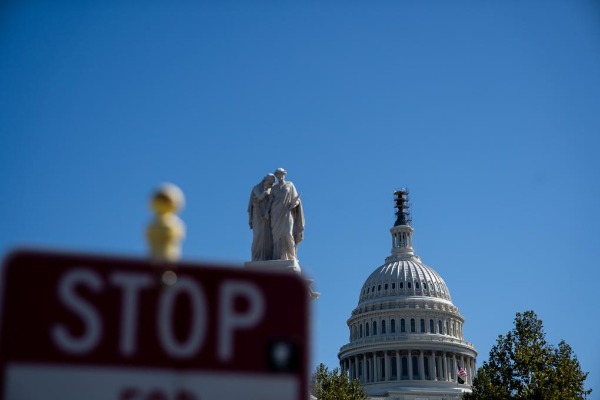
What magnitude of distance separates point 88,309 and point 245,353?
798 mm

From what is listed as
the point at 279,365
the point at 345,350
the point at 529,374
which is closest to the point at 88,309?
the point at 279,365

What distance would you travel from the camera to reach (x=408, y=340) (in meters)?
166

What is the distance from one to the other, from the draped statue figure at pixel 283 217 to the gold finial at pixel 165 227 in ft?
67.1

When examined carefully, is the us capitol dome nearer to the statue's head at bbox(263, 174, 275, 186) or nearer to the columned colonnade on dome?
the columned colonnade on dome

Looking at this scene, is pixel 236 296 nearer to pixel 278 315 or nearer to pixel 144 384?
pixel 278 315

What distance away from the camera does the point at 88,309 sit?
4.66 m

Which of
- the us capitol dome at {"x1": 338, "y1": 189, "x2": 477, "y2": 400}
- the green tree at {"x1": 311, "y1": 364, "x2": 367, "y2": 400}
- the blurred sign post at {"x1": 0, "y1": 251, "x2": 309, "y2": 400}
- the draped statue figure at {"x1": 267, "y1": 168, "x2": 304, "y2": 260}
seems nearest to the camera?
the blurred sign post at {"x1": 0, "y1": 251, "x2": 309, "y2": 400}

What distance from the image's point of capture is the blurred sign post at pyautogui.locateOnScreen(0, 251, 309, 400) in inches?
180

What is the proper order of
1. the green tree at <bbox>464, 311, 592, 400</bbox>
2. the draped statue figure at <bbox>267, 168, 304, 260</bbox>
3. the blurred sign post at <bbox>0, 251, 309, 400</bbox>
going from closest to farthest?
the blurred sign post at <bbox>0, 251, 309, 400</bbox>, the draped statue figure at <bbox>267, 168, 304, 260</bbox>, the green tree at <bbox>464, 311, 592, 400</bbox>

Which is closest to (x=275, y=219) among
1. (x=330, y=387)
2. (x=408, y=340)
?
(x=330, y=387)

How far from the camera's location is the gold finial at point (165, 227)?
481cm

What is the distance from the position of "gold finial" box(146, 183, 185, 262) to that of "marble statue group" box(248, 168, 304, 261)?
20.5 metres

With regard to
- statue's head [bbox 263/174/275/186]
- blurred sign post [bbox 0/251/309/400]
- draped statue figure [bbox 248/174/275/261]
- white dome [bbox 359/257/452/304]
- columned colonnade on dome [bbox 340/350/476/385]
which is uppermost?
white dome [bbox 359/257/452/304]

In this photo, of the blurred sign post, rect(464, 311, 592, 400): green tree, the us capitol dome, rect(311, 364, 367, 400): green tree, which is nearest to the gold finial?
the blurred sign post
